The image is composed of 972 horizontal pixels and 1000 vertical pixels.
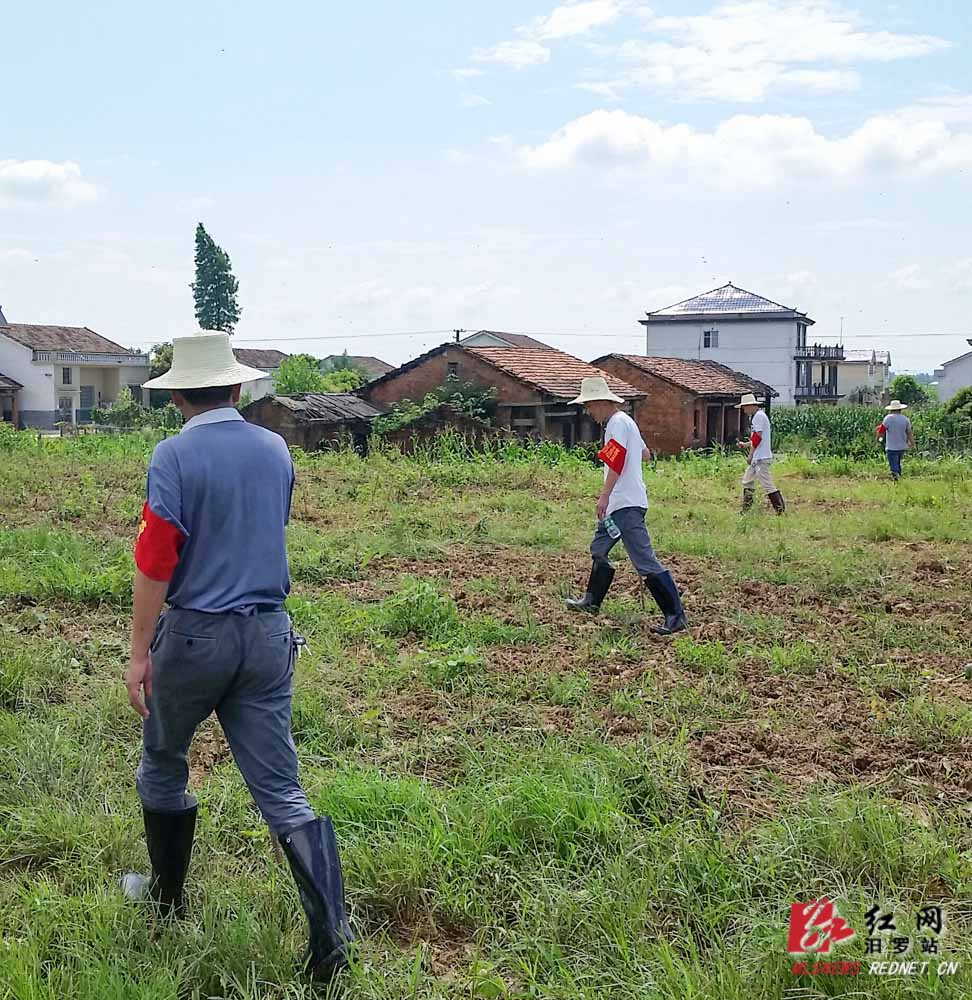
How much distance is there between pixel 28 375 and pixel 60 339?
369cm

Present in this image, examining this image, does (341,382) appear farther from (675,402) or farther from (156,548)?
(156,548)

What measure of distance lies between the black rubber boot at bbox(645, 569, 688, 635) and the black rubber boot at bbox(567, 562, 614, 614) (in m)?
0.50

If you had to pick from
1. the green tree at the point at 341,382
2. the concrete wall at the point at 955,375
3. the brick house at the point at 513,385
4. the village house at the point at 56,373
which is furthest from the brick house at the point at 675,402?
the village house at the point at 56,373

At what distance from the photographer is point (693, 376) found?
34.5 meters

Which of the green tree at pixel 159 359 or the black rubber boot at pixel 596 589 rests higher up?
the green tree at pixel 159 359

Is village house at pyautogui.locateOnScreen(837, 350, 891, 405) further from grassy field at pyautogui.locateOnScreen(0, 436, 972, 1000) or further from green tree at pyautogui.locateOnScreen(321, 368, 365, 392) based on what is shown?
grassy field at pyautogui.locateOnScreen(0, 436, 972, 1000)

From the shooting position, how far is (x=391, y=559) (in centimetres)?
1059

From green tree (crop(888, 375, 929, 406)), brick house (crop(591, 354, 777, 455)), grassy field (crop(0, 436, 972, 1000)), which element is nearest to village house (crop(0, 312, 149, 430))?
brick house (crop(591, 354, 777, 455))

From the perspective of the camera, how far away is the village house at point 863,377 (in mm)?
62531

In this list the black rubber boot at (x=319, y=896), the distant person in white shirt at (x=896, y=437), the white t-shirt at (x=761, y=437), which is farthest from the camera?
the distant person in white shirt at (x=896, y=437)

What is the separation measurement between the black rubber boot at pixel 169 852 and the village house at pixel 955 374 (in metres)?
55.8

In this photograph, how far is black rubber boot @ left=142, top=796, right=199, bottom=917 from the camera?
11.3 ft

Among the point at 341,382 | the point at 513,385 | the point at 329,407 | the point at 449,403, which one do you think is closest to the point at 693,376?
the point at 513,385

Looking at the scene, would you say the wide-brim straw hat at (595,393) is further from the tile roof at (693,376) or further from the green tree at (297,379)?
the green tree at (297,379)
